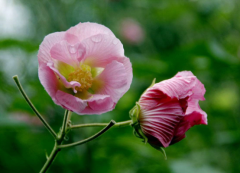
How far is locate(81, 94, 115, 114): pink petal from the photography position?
0.72m

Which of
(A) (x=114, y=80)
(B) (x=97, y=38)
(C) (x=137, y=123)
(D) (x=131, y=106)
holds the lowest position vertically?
(D) (x=131, y=106)

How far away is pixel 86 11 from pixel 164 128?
2978mm

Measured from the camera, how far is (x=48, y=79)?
0.70 metres

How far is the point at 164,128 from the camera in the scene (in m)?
0.76

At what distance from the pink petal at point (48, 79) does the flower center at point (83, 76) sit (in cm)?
9

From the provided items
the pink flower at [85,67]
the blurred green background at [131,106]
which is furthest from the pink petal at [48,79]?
the blurred green background at [131,106]

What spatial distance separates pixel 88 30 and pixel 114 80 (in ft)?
0.49

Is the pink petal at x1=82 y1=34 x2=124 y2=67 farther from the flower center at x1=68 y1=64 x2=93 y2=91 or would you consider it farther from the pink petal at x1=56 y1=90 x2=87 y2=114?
the pink petal at x1=56 y1=90 x2=87 y2=114

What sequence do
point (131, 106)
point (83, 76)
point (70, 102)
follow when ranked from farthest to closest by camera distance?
point (131, 106) < point (83, 76) < point (70, 102)

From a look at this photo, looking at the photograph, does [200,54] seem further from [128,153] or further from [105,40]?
[105,40]

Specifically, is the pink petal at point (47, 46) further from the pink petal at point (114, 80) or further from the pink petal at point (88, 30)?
the pink petal at point (114, 80)

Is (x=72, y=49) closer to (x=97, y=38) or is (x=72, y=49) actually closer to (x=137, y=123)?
(x=97, y=38)

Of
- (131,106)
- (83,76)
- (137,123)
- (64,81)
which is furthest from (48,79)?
(131,106)

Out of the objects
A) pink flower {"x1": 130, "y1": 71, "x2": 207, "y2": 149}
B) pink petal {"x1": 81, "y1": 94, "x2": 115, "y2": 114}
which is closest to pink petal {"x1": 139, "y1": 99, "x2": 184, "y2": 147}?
pink flower {"x1": 130, "y1": 71, "x2": 207, "y2": 149}
